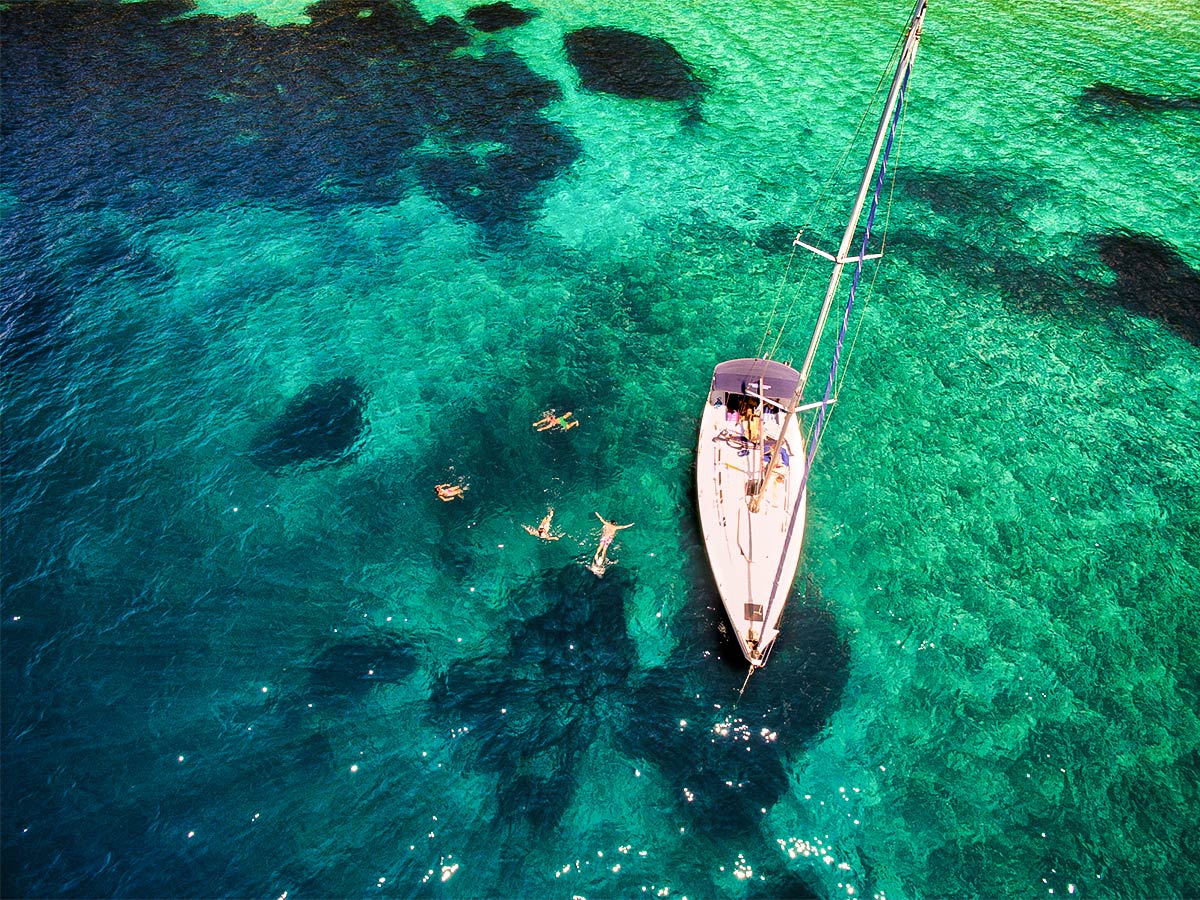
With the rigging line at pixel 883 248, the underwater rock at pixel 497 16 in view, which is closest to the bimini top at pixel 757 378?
the rigging line at pixel 883 248

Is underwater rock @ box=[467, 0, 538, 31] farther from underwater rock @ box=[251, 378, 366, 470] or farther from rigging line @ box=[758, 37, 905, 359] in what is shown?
underwater rock @ box=[251, 378, 366, 470]

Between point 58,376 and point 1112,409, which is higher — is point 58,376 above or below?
below

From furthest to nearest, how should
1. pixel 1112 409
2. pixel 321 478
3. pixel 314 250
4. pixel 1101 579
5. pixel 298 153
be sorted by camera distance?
pixel 298 153
pixel 314 250
pixel 1112 409
pixel 321 478
pixel 1101 579

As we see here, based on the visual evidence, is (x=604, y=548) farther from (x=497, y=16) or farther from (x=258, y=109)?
(x=497, y=16)

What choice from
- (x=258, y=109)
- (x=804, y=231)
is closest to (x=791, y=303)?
(x=804, y=231)

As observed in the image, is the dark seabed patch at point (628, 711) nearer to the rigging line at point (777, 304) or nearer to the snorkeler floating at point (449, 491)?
the snorkeler floating at point (449, 491)

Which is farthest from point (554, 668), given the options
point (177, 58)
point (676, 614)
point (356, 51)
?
point (177, 58)

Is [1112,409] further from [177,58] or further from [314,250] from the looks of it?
[177,58]
